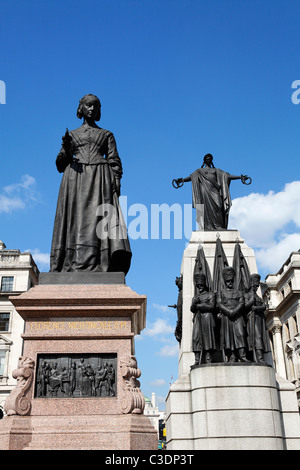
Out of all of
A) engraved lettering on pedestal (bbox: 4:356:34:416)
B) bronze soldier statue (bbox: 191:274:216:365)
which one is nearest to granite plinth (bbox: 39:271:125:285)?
engraved lettering on pedestal (bbox: 4:356:34:416)

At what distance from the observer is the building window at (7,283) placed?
162 feet

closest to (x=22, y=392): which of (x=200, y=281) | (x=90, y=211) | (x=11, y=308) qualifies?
(x=90, y=211)

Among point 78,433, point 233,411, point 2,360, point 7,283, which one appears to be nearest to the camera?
point 78,433

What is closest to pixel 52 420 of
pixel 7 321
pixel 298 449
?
pixel 298 449

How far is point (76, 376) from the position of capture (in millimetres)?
9297

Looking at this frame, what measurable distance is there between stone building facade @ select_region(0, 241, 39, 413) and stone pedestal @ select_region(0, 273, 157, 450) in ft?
120

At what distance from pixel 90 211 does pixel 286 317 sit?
47578 millimetres

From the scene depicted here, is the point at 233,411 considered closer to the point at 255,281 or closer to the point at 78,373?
the point at 255,281

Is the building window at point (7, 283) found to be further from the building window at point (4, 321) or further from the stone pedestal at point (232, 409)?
the stone pedestal at point (232, 409)

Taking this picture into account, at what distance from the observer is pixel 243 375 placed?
11.2 m

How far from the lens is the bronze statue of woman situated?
11156 millimetres

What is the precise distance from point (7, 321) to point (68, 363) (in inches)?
1606

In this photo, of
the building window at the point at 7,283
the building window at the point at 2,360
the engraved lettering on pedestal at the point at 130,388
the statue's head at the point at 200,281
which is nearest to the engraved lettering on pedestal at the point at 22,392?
the engraved lettering on pedestal at the point at 130,388
